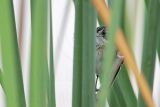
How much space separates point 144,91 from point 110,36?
7 cm

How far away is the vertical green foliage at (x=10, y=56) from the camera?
18 cm

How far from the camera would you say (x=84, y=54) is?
26 centimetres

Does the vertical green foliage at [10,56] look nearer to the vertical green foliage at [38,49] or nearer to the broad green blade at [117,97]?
the vertical green foliage at [38,49]

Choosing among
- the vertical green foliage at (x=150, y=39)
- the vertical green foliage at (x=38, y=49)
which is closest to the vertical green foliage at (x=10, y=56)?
the vertical green foliage at (x=38, y=49)

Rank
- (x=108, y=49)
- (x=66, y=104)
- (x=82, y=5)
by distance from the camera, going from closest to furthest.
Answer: (x=108, y=49) → (x=82, y=5) → (x=66, y=104)

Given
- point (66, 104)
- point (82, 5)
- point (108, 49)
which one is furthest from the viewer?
point (66, 104)

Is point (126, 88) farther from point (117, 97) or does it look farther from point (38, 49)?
point (38, 49)

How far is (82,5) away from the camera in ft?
0.83

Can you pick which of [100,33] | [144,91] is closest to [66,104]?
[100,33]

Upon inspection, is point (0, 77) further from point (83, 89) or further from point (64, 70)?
point (64, 70)

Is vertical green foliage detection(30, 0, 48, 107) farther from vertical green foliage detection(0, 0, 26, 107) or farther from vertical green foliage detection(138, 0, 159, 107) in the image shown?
vertical green foliage detection(138, 0, 159, 107)

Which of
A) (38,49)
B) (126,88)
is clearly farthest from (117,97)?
(38,49)

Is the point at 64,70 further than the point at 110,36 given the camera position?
Yes

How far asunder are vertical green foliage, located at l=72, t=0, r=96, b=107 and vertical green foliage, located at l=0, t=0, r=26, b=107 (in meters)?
0.08
